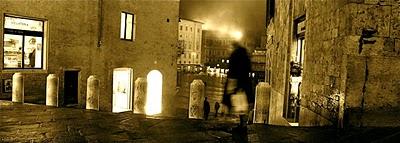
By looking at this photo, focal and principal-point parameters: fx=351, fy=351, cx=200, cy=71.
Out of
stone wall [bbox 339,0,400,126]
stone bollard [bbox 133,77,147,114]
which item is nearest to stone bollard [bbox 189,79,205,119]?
stone bollard [bbox 133,77,147,114]

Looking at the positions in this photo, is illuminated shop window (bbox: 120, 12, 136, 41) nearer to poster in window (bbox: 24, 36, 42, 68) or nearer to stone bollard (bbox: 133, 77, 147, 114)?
poster in window (bbox: 24, 36, 42, 68)

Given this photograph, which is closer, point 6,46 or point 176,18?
point 6,46

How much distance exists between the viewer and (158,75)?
17594 mm

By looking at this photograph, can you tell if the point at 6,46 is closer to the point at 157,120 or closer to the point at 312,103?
the point at 157,120

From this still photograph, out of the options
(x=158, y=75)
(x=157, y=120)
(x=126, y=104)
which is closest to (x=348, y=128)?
(x=157, y=120)

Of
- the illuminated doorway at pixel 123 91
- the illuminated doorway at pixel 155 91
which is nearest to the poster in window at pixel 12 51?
the illuminated doorway at pixel 123 91

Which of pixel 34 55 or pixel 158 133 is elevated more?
pixel 34 55

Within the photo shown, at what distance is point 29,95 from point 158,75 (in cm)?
685

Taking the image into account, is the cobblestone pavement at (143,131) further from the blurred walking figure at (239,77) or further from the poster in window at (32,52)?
the poster in window at (32,52)

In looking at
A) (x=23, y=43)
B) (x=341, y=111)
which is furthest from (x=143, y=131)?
(x=23, y=43)

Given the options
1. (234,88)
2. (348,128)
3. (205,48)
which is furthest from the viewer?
(205,48)

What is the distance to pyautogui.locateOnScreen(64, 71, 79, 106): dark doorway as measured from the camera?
13.4 meters

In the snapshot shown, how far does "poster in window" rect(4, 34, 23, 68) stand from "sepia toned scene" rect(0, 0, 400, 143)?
0.03m

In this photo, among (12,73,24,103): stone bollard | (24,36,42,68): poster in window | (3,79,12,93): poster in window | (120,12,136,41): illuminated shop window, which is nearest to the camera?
(12,73,24,103): stone bollard
